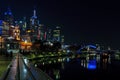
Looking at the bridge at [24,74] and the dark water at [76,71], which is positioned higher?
the bridge at [24,74]

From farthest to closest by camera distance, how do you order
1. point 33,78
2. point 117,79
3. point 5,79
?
point 117,79, point 33,78, point 5,79

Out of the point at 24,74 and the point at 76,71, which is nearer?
the point at 24,74

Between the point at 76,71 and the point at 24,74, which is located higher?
the point at 24,74

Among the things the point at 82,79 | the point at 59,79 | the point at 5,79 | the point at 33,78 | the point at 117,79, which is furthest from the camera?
the point at 117,79

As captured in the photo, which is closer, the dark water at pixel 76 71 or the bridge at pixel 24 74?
the bridge at pixel 24 74

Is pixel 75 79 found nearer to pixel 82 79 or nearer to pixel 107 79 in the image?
pixel 82 79

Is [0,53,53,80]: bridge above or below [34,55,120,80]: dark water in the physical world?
above

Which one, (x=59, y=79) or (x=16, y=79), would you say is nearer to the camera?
(x=16, y=79)

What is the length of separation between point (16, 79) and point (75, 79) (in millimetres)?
40159

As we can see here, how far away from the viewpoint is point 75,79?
6488 centimetres

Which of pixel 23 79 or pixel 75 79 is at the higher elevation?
pixel 23 79

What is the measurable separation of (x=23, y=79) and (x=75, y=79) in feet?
130

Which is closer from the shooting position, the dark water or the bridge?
the bridge

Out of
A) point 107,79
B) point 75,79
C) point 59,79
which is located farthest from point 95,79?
point 59,79
